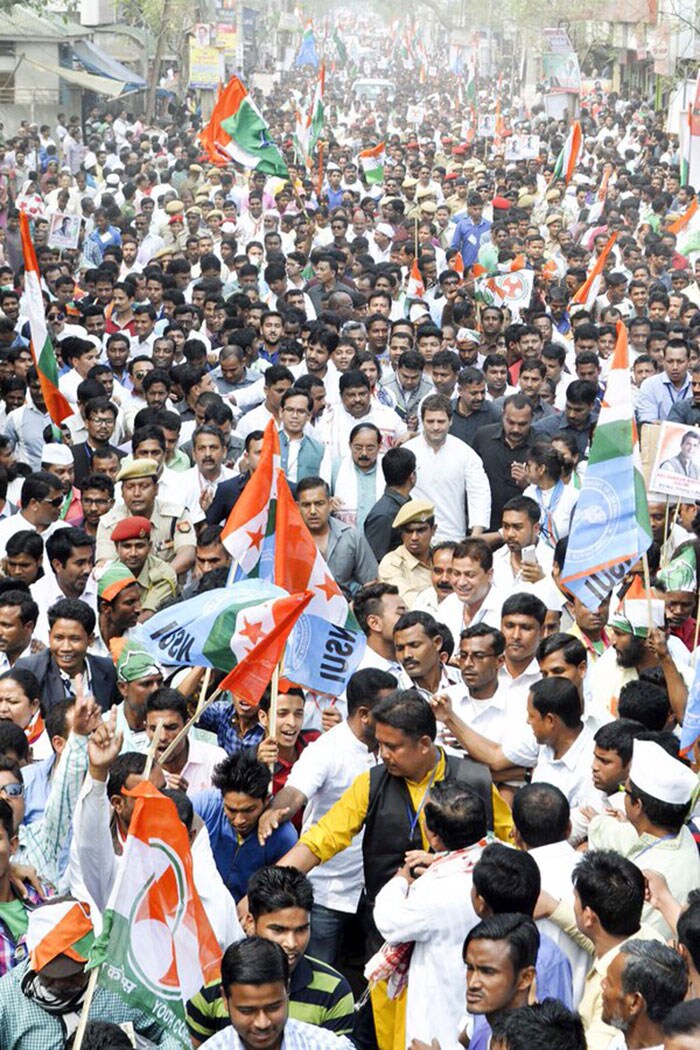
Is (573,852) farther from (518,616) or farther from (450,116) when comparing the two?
(450,116)

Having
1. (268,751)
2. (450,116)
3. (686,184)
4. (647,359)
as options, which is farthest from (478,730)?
(450,116)

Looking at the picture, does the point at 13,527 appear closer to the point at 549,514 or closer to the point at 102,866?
the point at 549,514

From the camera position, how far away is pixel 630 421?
23.9 feet

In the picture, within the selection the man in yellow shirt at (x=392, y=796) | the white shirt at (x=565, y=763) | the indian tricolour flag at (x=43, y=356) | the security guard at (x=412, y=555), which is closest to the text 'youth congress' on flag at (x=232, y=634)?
the man in yellow shirt at (x=392, y=796)

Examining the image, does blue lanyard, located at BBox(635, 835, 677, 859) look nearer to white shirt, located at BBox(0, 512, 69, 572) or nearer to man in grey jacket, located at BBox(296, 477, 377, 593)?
man in grey jacket, located at BBox(296, 477, 377, 593)

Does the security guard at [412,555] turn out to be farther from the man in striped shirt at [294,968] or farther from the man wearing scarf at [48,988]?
the man wearing scarf at [48,988]

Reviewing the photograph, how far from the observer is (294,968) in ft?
15.5

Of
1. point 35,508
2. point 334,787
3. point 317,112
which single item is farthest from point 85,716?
point 317,112

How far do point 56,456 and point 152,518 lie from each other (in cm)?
70

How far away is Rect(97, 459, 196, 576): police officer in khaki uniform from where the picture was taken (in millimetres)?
8711

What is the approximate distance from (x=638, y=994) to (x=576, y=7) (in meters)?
54.6

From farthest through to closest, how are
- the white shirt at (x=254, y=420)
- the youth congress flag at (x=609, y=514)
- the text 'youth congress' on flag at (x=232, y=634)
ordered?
the white shirt at (x=254, y=420) < the youth congress flag at (x=609, y=514) < the text 'youth congress' on flag at (x=232, y=634)

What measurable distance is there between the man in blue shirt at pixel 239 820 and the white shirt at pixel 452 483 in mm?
4157

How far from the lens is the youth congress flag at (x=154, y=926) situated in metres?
4.60
